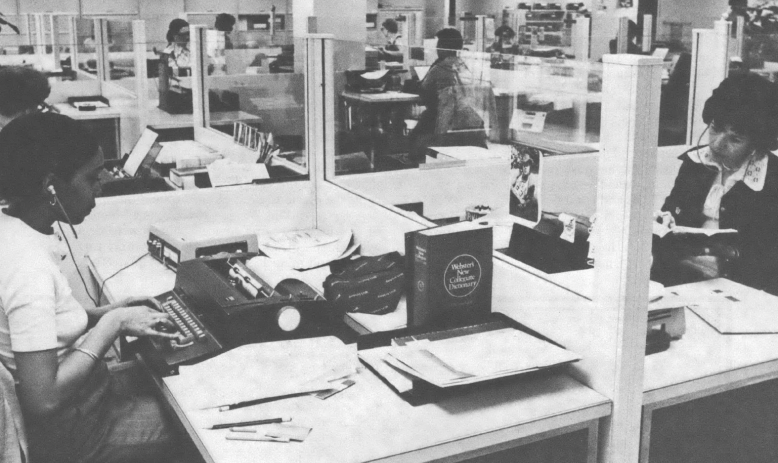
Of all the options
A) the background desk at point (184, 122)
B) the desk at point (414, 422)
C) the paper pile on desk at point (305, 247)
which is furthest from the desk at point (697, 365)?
the background desk at point (184, 122)

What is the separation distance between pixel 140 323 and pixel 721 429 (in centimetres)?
130

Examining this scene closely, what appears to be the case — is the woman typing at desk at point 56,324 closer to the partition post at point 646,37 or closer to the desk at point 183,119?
the desk at point 183,119

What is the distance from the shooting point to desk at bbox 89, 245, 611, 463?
136cm

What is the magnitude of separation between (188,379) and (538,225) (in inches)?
37.6

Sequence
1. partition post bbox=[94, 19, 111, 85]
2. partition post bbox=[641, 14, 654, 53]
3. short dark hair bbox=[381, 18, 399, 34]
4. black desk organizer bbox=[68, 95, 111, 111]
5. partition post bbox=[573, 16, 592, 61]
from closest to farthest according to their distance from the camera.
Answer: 1. black desk organizer bbox=[68, 95, 111, 111]
2. partition post bbox=[94, 19, 111, 85]
3. partition post bbox=[641, 14, 654, 53]
4. partition post bbox=[573, 16, 592, 61]
5. short dark hair bbox=[381, 18, 399, 34]

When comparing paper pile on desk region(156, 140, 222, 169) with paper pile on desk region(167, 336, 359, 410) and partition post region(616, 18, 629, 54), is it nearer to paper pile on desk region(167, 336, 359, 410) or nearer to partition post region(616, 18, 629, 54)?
paper pile on desk region(167, 336, 359, 410)

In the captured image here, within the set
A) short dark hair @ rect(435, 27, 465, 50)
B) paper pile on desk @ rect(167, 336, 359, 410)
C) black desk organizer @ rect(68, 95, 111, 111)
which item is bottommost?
paper pile on desk @ rect(167, 336, 359, 410)

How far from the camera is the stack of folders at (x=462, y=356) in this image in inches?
59.6

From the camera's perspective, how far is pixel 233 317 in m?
1.79

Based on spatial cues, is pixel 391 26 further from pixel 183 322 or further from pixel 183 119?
pixel 183 322

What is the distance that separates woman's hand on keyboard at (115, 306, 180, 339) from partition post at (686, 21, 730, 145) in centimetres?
275

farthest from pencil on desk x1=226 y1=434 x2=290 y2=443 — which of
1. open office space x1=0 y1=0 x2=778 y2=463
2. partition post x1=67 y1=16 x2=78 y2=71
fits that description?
partition post x1=67 y1=16 x2=78 y2=71

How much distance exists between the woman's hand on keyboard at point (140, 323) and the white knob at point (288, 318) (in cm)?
22

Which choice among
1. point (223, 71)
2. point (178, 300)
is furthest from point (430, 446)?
point (223, 71)
